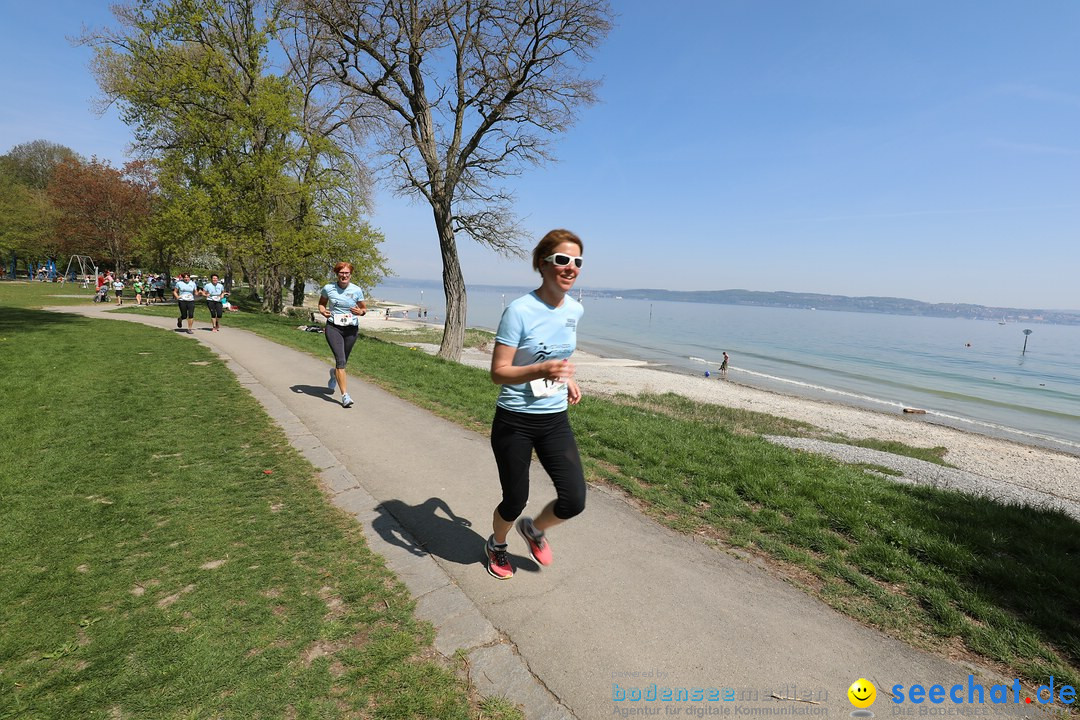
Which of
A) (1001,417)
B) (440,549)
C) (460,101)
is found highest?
(460,101)

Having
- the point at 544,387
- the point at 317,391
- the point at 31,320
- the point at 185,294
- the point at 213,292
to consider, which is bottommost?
the point at 317,391

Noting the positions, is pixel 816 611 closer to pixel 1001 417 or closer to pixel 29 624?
pixel 29 624

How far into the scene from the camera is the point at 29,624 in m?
2.57

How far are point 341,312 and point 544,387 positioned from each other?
5.67 metres

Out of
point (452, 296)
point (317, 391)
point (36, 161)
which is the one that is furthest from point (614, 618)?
point (36, 161)

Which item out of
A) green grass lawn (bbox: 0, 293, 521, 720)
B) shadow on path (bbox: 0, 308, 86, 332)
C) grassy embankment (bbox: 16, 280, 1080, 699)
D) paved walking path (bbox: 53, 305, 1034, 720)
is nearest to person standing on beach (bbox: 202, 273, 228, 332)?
shadow on path (bbox: 0, 308, 86, 332)

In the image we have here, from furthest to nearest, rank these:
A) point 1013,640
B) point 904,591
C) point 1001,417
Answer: point 1001,417
point 904,591
point 1013,640

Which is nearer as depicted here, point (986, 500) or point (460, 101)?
point (986, 500)

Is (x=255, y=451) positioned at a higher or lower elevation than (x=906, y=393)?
higher

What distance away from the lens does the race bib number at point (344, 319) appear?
746cm

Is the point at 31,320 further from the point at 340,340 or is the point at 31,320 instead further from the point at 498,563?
the point at 498,563

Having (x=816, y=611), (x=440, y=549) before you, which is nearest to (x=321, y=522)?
(x=440, y=549)

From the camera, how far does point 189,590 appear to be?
2.95 metres

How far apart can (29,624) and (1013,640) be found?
5724 millimetres
